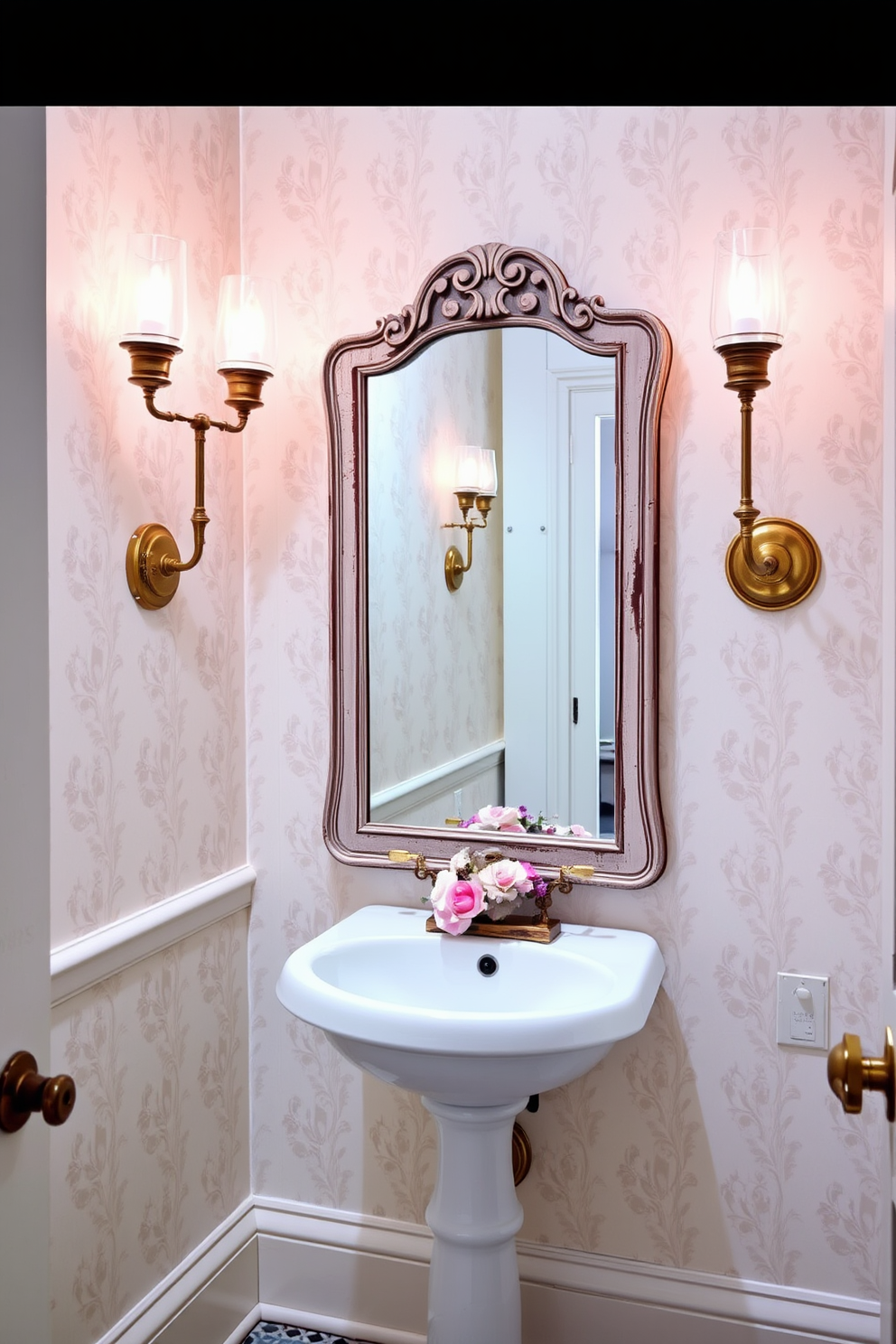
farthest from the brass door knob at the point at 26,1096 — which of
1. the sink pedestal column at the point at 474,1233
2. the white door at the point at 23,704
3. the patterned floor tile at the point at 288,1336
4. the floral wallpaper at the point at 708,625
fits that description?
the patterned floor tile at the point at 288,1336

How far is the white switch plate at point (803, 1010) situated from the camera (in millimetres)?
1812

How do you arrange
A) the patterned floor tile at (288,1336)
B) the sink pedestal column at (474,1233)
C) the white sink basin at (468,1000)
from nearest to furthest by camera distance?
the white sink basin at (468,1000)
the sink pedestal column at (474,1233)
the patterned floor tile at (288,1336)

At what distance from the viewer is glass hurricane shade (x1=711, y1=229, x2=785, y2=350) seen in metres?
1.66

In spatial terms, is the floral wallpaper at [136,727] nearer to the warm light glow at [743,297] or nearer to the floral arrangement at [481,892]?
the floral arrangement at [481,892]

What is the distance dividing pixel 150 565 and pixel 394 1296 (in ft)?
4.74

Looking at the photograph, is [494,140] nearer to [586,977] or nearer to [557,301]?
[557,301]

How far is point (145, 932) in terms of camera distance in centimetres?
179

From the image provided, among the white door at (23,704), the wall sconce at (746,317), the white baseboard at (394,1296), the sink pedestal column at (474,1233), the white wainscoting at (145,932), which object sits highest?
the wall sconce at (746,317)

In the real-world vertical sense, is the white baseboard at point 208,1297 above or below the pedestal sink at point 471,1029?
Result: below

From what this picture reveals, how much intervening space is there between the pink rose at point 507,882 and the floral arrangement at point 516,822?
0.42 ft

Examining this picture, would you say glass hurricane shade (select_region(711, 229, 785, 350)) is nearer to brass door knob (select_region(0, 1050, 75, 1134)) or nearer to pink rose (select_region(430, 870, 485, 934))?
pink rose (select_region(430, 870, 485, 934))

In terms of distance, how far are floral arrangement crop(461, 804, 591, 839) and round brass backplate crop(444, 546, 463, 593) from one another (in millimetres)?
410
